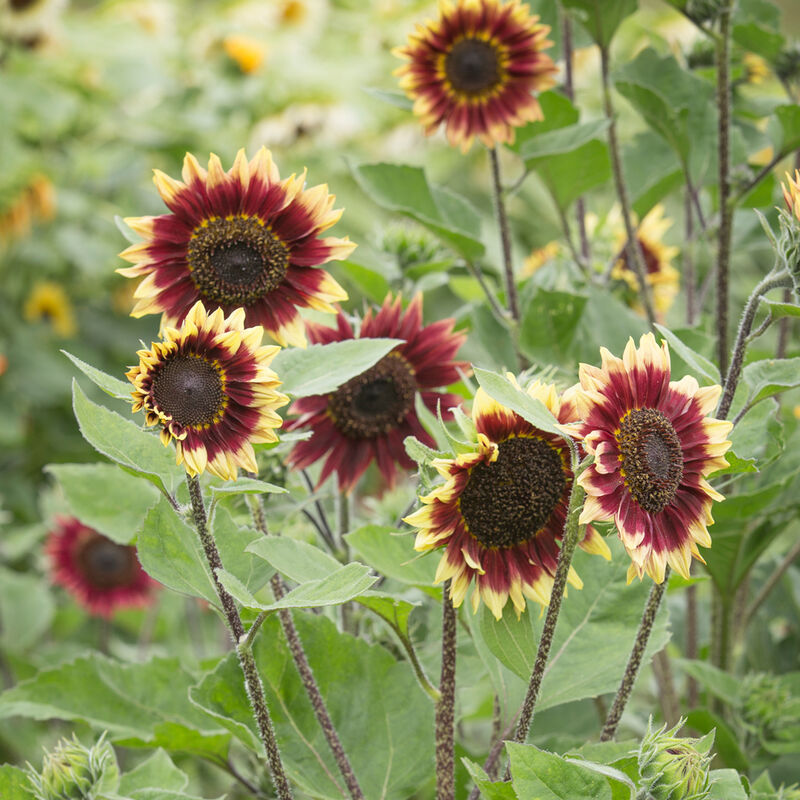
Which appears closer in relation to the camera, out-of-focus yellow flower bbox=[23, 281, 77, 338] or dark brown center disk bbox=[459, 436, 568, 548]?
dark brown center disk bbox=[459, 436, 568, 548]

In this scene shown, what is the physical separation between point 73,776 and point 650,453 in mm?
273

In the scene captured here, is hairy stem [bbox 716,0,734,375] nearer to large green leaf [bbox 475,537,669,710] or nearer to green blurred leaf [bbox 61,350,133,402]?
large green leaf [bbox 475,537,669,710]

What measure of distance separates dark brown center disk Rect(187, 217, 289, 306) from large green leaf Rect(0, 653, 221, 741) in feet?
0.83

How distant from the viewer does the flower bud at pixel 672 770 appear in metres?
0.35

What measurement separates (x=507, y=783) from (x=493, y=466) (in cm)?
12

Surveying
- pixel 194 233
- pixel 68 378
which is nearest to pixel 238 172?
pixel 194 233

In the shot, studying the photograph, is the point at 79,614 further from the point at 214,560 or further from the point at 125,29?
the point at 125,29

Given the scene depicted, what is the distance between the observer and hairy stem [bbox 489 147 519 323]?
24.1 inches

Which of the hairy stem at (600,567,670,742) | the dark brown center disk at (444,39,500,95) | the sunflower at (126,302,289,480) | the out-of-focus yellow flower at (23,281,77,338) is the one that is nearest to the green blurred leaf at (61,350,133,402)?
the sunflower at (126,302,289,480)

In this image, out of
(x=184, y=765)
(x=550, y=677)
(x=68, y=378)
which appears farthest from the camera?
(x=68, y=378)

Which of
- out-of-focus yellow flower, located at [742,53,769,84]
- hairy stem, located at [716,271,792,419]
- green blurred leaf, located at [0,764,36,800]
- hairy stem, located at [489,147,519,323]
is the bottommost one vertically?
green blurred leaf, located at [0,764,36,800]

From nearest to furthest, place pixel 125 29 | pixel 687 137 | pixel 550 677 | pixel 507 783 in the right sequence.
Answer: pixel 507 783, pixel 550 677, pixel 687 137, pixel 125 29

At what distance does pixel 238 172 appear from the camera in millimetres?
433

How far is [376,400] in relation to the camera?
1.83 feet
